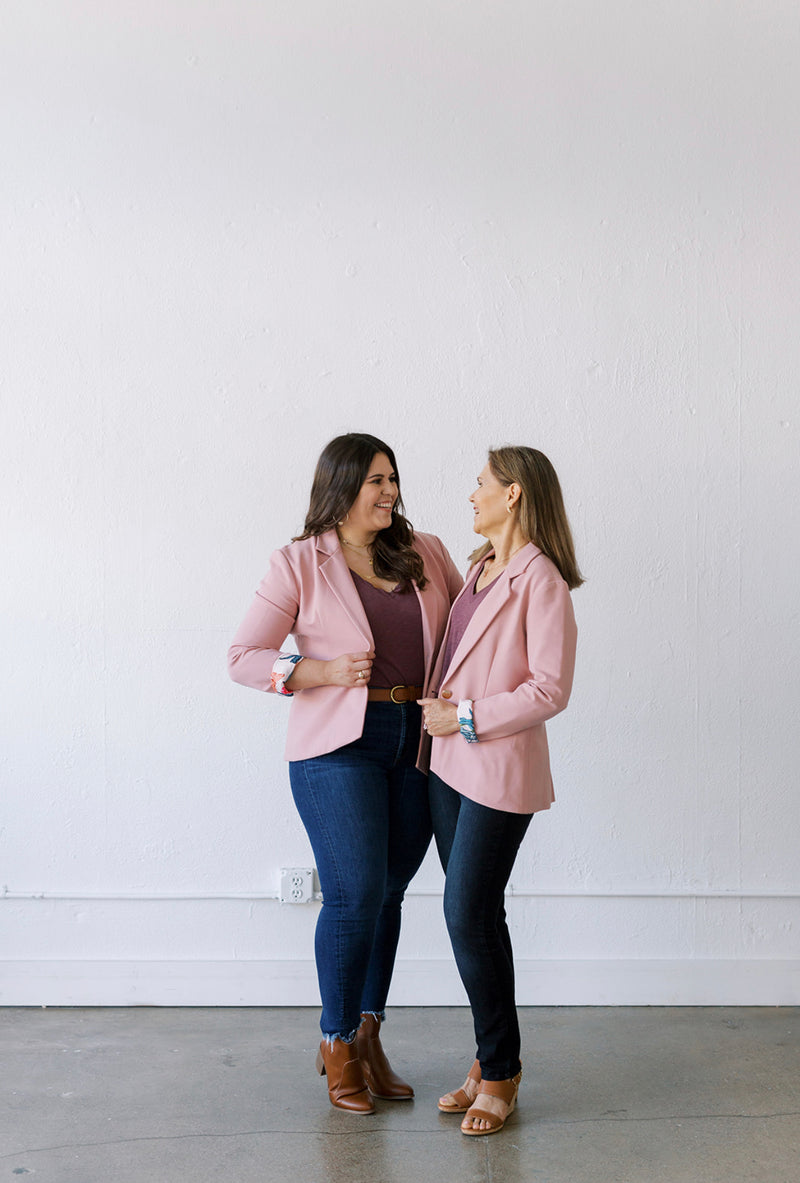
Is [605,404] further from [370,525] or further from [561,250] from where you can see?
[370,525]

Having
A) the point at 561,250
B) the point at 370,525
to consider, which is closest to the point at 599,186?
the point at 561,250

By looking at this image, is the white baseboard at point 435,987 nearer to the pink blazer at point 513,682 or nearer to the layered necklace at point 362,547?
the pink blazer at point 513,682

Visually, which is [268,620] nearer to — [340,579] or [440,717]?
[340,579]

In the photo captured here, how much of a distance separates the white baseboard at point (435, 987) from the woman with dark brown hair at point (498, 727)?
75 centimetres

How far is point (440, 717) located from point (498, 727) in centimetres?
14

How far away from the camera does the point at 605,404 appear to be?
10.4 feet

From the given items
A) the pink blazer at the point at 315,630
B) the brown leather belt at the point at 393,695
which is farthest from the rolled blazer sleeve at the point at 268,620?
the brown leather belt at the point at 393,695

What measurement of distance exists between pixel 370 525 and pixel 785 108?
198 centimetres

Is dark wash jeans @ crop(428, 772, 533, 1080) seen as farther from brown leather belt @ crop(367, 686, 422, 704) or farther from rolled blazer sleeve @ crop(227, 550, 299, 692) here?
rolled blazer sleeve @ crop(227, 550, 299, 692)

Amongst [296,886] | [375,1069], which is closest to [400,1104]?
[375,1069]

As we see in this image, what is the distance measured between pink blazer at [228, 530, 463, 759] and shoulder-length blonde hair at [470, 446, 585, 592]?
323 mm

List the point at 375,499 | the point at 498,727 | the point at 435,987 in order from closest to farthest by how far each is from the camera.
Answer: the point at 498,727
the point at 375,499
the point at 435,987

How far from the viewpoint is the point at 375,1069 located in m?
2.48

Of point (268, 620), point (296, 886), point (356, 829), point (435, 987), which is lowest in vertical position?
point (435, 987)
